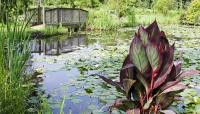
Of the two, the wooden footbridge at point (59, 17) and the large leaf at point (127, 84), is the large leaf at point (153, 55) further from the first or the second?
the wooden footbridge at point (59, 17)

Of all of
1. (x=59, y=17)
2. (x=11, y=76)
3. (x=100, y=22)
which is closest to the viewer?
(x=11, y=76)

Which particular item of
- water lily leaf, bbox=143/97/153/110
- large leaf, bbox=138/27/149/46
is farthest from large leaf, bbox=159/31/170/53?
water lily leaf, bbox=143/97/153/110

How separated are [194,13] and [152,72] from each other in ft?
82.0

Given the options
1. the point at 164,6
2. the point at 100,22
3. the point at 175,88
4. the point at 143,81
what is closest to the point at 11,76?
the point at 143,81

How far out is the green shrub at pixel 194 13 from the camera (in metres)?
24.9

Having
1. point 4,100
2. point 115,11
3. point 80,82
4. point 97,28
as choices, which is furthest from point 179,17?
point 4,100

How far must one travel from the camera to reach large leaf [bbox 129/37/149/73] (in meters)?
2.44

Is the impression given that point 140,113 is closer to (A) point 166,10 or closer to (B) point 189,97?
(B) point 189,97

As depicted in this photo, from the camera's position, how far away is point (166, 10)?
105 feet

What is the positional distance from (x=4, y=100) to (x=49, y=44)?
8.62m

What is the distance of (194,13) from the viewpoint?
2633 cm

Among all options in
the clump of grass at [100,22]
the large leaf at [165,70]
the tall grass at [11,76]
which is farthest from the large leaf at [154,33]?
the clump of grass at [100,22]

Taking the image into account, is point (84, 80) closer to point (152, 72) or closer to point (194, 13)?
point (152, 72)

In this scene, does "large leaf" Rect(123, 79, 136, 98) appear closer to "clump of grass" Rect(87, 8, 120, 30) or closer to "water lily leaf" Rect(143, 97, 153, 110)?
"water lily leaf" Rect(143, 97, 153, 110)
